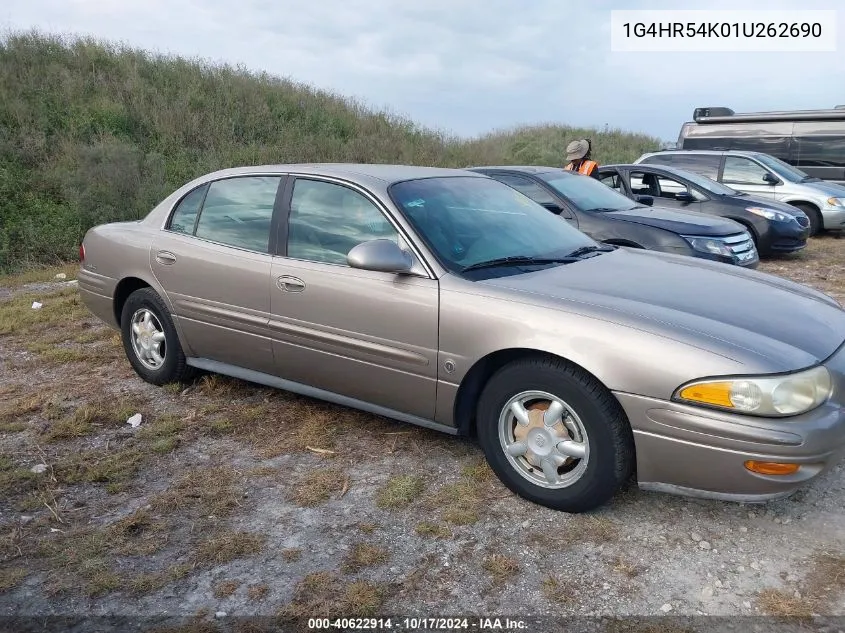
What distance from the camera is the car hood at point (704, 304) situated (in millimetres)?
2805

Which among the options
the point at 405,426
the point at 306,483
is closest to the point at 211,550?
the point at 306,483

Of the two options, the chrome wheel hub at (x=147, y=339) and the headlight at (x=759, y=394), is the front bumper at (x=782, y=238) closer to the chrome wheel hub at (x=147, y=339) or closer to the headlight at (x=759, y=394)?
the headlight at (x=759, y=394)

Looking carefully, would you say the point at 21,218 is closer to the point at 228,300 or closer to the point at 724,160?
the point at 228,300

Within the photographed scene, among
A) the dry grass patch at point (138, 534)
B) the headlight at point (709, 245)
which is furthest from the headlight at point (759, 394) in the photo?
the headlight at point (709, 245)

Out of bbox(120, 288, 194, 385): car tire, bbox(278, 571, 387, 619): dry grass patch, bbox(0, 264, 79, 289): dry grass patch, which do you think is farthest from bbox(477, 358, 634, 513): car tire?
bbox(0, 264, 79, 289): dry grass patch

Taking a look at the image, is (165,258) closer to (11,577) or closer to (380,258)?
(380,258)

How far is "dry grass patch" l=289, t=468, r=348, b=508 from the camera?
131 inches

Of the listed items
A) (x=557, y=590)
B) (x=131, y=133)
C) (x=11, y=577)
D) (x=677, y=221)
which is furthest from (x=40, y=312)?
(x=131, y=133)

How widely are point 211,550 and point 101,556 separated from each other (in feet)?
1.43

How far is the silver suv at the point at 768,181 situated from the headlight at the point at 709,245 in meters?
5.25

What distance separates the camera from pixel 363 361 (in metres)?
3.63

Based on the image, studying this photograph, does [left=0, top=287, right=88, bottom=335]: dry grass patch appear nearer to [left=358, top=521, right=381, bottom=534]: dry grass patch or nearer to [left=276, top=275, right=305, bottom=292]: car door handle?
[left=276, top=275, right=305, bottom=292]: car door handle

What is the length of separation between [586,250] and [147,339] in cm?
292

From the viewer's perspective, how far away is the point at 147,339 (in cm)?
482
